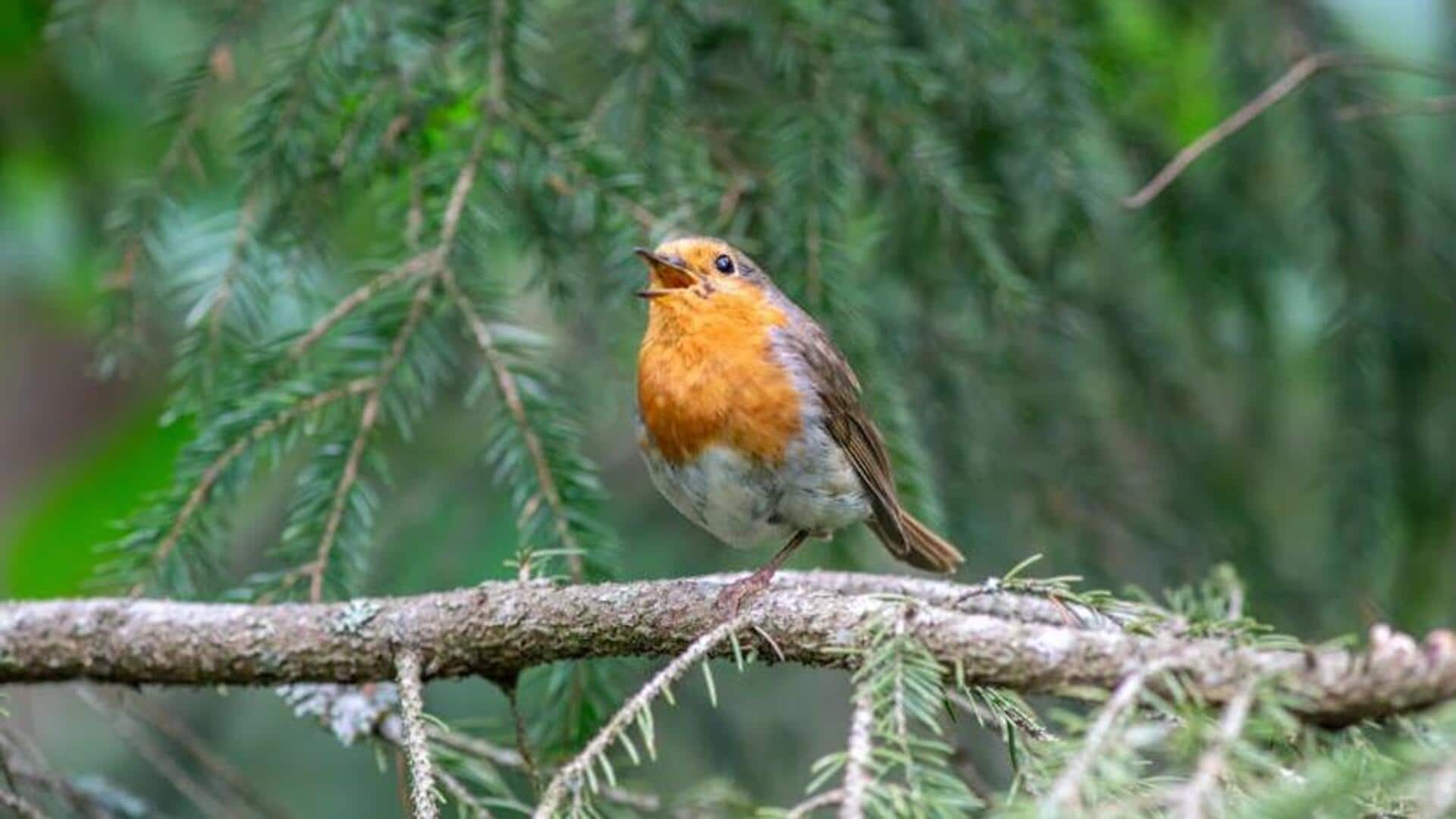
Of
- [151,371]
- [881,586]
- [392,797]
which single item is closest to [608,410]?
[392,797]

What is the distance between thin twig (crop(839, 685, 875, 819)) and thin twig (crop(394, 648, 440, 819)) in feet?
1.80

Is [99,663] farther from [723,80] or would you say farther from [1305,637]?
[1305,637]

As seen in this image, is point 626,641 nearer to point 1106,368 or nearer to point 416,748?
point 416,748

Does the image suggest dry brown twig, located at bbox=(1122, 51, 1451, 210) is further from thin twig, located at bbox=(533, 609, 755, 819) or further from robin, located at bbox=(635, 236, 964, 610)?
thin twig, located at bbox=(533, 609, 755, 819)

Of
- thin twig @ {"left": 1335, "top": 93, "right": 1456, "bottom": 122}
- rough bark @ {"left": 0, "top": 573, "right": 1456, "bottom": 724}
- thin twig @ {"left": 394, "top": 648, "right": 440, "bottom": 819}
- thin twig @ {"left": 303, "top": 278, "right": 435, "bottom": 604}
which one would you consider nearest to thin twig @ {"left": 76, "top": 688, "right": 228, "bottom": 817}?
rough bark @ {"left": 0, "top": 573, "right": 1456, "bottom": 724}

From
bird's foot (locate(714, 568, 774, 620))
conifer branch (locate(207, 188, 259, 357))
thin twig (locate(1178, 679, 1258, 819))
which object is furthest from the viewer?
conifer branch (locate(207, 188, 259, 357))

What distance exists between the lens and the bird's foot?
2.43 m

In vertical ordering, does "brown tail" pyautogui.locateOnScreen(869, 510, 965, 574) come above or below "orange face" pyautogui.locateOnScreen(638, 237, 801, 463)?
below

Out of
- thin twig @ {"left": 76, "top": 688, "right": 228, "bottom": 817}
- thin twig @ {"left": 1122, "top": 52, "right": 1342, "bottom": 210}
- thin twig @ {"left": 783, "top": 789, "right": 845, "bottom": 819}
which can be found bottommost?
thin twig @ {"left": 76, "top": 688, "right": 228, "bottom": 817}

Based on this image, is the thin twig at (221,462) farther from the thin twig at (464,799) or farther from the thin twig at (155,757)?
the thin twig at (464,799)

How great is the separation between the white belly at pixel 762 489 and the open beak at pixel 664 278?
32cm

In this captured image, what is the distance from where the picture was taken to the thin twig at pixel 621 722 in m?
2.00

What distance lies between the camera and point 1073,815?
5.25ft

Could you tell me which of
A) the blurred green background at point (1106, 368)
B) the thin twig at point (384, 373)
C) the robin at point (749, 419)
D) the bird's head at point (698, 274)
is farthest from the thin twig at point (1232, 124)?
the thin twig at point (384, 373)
